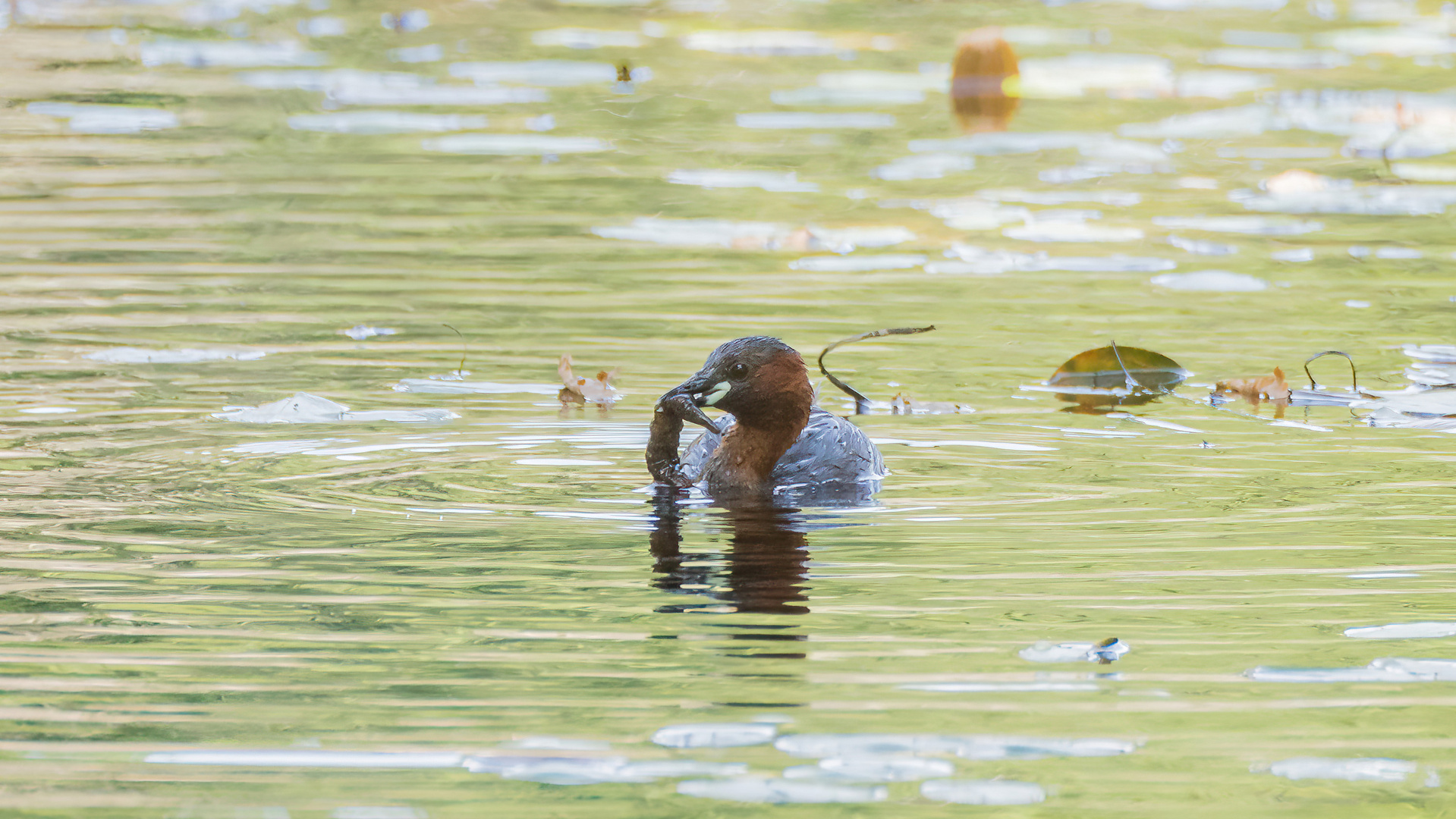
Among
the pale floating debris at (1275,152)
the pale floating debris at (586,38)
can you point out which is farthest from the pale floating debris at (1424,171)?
the pale floating debris at (586,38)

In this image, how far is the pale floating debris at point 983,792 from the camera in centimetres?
394

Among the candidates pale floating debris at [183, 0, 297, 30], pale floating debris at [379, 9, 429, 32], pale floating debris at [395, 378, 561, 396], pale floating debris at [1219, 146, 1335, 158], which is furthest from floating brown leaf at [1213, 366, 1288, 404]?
pale floating debris at [183, 0, 297, 30]

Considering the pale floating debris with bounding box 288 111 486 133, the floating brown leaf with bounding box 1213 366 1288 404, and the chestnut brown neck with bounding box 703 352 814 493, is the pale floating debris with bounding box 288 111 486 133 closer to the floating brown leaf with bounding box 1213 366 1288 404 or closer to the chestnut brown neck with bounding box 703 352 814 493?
the floating brown leaf with bounding box 1213 366 1288 404

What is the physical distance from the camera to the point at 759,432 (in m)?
7.16

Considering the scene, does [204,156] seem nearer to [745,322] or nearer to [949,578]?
[745,322]

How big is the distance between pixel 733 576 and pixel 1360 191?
9742 millimetres

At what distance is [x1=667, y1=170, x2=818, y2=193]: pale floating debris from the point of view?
45.9 feet

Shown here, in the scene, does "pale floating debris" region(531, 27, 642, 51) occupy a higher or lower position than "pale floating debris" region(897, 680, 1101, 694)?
higher

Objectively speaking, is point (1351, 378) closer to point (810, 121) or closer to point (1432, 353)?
point (1432, 353)

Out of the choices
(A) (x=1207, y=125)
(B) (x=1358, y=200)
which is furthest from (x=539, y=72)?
(B) (x=1358, y=200)

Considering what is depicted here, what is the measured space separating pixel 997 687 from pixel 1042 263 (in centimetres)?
743

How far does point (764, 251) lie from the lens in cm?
1204

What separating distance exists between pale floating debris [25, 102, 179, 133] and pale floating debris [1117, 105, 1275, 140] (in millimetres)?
8231

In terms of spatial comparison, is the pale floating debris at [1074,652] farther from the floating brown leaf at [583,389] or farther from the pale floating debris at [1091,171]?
the pale floating debris at [1091,171]
